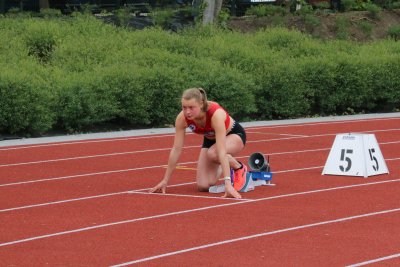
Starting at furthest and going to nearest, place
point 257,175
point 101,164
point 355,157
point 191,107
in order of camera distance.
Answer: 1. point 101,164
2. point 355,157
3. point 257,175
4. point 191,107

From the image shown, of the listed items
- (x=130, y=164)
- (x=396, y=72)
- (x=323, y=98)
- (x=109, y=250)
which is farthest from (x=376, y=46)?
(x=109, y=250)

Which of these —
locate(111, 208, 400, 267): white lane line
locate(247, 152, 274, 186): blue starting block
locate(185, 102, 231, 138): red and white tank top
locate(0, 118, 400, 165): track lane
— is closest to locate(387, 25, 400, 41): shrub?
locate(0, 118, 400, 165): track lane

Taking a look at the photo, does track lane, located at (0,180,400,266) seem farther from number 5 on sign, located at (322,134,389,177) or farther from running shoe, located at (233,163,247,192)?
number 5 on sign, located at (322,134,389,177)

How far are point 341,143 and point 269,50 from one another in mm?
13087

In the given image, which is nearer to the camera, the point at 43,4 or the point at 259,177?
the point at 259,177

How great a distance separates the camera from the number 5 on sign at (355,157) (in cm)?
1309

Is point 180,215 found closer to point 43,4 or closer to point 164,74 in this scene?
point 164,74

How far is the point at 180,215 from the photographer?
33.8ft

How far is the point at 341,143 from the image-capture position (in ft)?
43.5

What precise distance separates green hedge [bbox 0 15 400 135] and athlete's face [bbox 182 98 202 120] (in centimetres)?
786

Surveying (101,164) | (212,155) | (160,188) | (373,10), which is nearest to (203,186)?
(212,155)

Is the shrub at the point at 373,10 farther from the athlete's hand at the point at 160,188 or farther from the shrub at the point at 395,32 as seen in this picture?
the athlete's hand at the point at 160,188

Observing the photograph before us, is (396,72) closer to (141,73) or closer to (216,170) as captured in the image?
(141,73)

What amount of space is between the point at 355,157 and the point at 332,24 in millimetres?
23500
